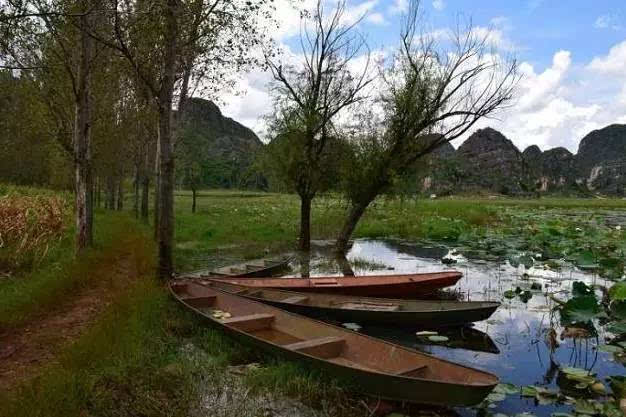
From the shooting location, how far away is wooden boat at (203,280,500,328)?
10438 millimetres

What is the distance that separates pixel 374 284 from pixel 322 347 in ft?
16.5

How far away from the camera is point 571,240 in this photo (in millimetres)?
20766

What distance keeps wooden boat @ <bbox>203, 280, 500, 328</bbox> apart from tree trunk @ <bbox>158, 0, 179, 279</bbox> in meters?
2.11

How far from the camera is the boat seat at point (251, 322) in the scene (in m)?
9.66

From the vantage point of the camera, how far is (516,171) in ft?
407

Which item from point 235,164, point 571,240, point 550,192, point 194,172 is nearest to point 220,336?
point 571,240

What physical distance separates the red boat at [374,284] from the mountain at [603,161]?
425 feet

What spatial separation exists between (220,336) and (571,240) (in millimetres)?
16396

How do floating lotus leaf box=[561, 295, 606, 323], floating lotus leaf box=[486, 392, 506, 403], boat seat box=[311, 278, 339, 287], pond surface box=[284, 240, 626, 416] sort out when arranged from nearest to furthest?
floating lotus leaf box=[486, 392, 506, 403]
pond surface box=[284, 240, 626, 416]
floating lotus leaf box=[561, 295, 606, 323]
boat seat box=[311, 278, 339, 287]

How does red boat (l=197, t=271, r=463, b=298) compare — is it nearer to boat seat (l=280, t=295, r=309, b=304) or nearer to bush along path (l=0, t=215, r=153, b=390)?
boat seat (l=280, t=295, r=309, b=304)

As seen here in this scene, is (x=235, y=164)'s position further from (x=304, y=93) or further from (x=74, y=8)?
(x=74, y=8)

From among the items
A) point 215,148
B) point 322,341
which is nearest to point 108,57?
point 322,341

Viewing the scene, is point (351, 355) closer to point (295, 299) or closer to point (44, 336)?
point (295, 299)

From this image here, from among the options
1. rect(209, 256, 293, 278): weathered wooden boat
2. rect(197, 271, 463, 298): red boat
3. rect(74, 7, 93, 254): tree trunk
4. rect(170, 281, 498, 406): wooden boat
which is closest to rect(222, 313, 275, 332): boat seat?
rect(170, 281, 498, 406): wooden boat
